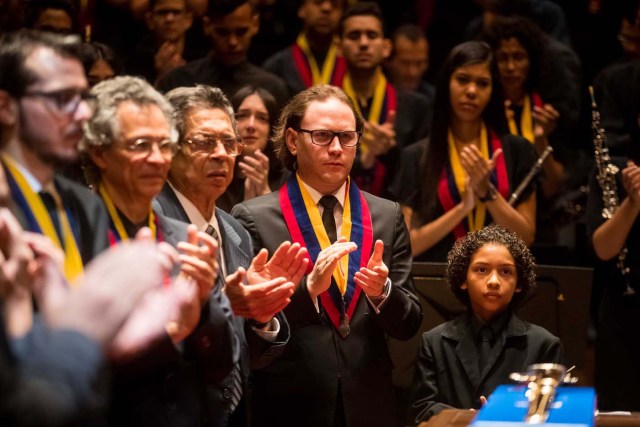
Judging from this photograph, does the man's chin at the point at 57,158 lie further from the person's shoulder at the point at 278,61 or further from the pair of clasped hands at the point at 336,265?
the person's shoulder at the point at 278,61

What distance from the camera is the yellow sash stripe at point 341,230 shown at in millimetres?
3934

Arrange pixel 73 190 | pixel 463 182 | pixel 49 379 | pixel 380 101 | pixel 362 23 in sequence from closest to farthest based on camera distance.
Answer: pixel 49 379
pixel 73 190
pixel 463 182
pixel 380 101
pixel 362 23

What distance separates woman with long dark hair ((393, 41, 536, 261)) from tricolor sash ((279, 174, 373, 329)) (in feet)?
3.39

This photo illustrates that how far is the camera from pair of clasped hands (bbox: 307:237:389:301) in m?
3.62

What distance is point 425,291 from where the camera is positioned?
4.61 meters

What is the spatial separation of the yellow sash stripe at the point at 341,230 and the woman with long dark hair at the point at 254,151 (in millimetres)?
725

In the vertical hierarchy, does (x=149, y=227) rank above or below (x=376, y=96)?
below

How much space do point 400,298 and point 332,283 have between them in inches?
10.1

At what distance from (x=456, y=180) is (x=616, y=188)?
73cm

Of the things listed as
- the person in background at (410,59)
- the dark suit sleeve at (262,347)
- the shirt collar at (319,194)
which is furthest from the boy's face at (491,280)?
the person in background at (410,59)

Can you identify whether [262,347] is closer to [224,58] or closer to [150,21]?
[224,58]

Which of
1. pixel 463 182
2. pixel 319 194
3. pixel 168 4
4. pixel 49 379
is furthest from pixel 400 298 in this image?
pixel 168 4

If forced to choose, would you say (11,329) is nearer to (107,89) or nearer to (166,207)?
(107,89)

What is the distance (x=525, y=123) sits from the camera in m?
5.89
